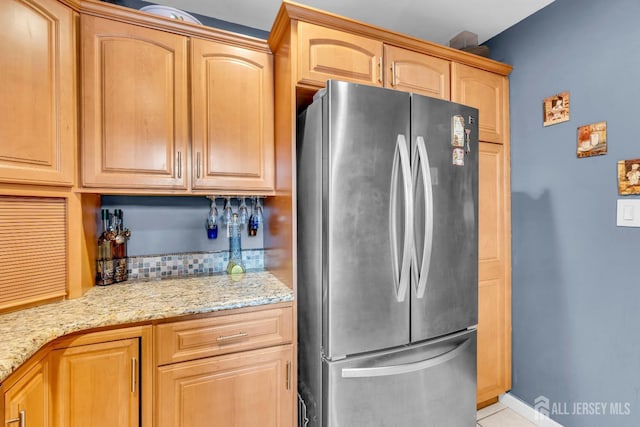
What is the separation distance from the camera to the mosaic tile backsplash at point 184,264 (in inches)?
68.0

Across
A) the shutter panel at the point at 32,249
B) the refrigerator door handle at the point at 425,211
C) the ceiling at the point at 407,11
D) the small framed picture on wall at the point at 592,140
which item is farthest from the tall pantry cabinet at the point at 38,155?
the small framed picture on wall at the point at 592,140

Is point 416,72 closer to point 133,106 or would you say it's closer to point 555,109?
point 555,109

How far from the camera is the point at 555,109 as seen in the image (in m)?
1.76

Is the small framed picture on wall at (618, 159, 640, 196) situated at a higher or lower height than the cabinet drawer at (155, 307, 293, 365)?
higher

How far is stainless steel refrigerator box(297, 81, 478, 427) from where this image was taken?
1.23 meters

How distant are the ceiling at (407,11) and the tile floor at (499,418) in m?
2.54

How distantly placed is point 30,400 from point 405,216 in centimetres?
147

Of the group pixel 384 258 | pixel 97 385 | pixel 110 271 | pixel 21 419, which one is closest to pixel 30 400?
pixel 21 419

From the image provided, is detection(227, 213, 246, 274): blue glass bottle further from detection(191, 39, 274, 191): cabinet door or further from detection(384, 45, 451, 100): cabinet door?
detection(384, 45, 451, 100): cabinet door

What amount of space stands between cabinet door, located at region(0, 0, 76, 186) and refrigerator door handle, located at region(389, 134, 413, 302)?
1.43 m

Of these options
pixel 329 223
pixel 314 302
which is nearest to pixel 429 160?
pixel 329 223

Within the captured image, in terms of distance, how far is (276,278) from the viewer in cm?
170

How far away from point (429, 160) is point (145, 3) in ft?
6.12

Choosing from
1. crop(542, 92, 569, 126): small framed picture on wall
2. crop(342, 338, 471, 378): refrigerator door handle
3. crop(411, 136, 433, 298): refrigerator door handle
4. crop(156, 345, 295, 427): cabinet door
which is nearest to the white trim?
crop(342, 338, 471, 378): refrigerator door handle
